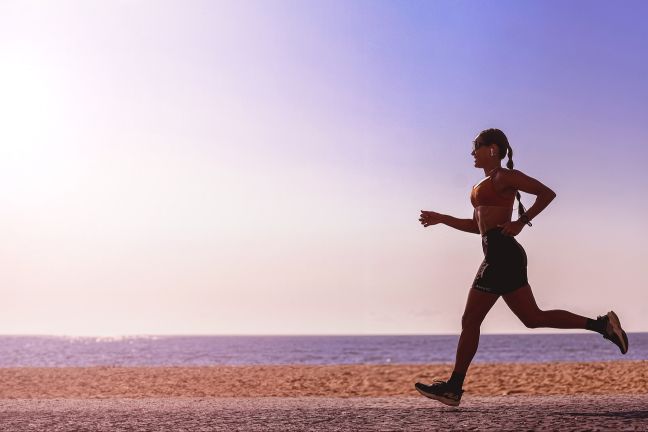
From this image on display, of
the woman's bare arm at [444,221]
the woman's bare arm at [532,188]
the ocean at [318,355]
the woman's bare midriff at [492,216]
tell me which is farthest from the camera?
the ocean at [318,355]

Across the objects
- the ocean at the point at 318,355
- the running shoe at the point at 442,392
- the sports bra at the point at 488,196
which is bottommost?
the ocean at the point at 318,355

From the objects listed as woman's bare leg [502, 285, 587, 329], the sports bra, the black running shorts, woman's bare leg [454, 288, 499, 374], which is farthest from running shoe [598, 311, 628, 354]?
the sports bra

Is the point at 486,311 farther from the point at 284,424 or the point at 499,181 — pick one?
the point at 284,424

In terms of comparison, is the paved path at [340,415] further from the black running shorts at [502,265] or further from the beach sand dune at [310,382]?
the beach sand dune at [310,382]

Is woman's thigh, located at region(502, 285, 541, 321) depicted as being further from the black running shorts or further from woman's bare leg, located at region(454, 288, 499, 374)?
woman's bare leg, located at region(454, 288, 499, 374)

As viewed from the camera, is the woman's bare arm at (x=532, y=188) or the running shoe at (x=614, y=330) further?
the running shoe at (x=614, y=330)

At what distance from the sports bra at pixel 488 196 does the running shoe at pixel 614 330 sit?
126cm

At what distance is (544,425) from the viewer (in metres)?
4.95

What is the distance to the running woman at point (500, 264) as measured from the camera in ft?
18.7

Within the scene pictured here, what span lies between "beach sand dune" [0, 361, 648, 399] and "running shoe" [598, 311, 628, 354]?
729 cm

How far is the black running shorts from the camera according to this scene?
18.7 feet

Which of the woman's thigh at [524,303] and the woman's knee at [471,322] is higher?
the woman's thigh at [524,303]

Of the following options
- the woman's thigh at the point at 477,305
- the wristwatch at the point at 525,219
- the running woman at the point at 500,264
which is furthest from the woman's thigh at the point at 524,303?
the wristwatch at the point at 525,219

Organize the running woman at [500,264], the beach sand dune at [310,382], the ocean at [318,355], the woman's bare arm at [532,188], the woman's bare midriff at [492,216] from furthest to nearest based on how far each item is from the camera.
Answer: the ocean at [318,355] → the beach sand dune at [310,382] → the woman's bare midriff at [492,216] → the running woman at [500,264] → the woman's bare arm at [532,188]
